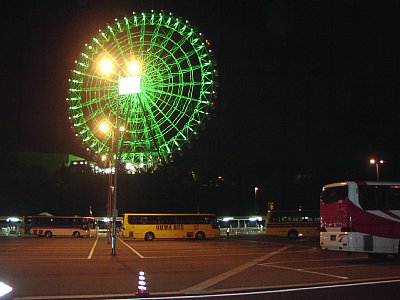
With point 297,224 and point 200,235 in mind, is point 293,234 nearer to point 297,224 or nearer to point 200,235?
point 297,224

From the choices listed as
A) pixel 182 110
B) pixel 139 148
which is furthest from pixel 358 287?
pixel 139 148

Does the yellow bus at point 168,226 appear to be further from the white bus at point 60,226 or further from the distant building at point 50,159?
the distant building at point 50,159

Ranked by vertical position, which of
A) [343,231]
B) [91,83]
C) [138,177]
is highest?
[91,83]

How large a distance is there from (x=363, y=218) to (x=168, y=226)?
29.1m

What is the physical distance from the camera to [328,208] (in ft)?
72.7

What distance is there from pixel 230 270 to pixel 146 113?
30558 millimetres

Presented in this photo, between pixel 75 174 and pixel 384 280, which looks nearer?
pixel 384 280

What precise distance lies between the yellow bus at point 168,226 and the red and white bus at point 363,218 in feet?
88.9

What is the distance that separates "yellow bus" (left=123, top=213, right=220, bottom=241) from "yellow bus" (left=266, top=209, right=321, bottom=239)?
6773 mm

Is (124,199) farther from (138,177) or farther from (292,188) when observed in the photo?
(292,188)

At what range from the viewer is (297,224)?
50.4 m

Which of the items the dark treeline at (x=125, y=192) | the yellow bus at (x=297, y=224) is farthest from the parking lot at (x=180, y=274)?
the dark treeline at (x=125, y=192)

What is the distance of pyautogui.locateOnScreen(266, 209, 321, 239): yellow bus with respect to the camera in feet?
164

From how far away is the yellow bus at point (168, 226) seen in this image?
47406 millimetres
